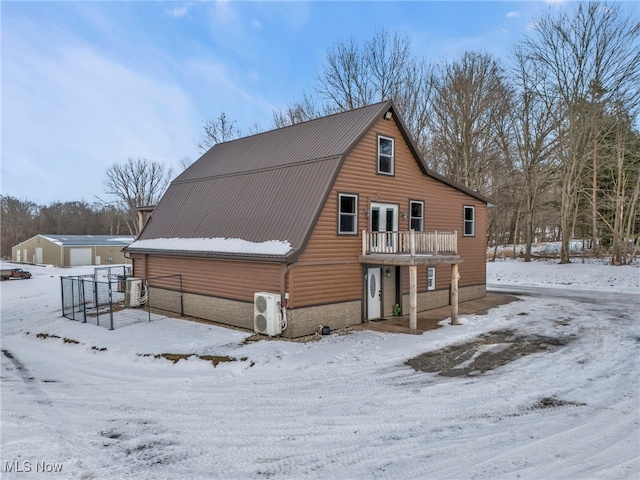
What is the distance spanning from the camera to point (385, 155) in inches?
571

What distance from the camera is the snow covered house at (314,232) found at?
11906 mm

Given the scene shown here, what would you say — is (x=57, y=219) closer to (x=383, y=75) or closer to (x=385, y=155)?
(x=383, y=75)

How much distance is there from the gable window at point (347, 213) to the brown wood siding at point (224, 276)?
279cm

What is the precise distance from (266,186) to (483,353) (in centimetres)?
877

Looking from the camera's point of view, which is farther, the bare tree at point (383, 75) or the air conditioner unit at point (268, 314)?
the bare tree at point (383, 75)

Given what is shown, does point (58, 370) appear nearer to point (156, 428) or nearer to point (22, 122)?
point (156, 428)

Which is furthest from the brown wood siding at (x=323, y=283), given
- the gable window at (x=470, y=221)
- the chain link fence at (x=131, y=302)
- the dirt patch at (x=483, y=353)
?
the gable window at (x=470, y=221)

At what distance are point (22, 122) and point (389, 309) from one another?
2063 centimetres

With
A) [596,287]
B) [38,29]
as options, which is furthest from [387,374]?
[596,287]

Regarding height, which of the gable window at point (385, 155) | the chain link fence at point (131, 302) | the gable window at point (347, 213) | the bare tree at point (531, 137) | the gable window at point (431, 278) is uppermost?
the bare tree at point (531, 137)

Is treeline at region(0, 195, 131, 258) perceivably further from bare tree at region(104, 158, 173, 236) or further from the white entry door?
the white entry door

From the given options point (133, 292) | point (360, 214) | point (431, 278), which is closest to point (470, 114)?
point (431, 278)

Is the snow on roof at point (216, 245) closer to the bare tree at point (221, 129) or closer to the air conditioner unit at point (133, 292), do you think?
the air conditioner unit at point (133, 292)

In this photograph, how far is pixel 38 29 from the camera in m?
14.7
